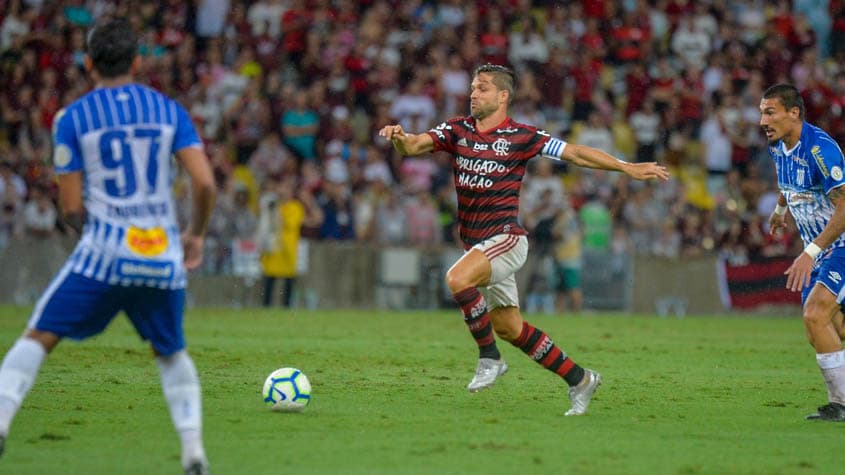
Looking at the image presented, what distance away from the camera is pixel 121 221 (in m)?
6.74

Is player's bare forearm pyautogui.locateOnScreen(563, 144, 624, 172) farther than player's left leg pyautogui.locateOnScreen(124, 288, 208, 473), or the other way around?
player's bare forearm pyautogui.locateOnScreen(563, 144, 624, 172)

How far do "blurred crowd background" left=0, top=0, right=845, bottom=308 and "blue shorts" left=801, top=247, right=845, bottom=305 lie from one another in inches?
565

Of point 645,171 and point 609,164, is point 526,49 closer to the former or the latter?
point 609,164

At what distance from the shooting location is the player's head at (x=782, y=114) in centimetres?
Result: 990

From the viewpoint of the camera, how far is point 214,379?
11844 millimetres

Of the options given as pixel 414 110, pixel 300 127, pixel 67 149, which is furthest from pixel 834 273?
pixel 300 127

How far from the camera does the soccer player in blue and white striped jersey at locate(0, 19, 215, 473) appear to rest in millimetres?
6727

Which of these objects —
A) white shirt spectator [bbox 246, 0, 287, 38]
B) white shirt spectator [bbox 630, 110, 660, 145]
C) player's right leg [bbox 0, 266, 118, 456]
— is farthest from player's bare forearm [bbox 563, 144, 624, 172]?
white shirt spectator [bbox 246, 0, 287, 38]

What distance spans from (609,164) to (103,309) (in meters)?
4.24

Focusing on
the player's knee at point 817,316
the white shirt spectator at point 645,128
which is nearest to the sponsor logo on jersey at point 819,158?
the player's knee at point 817,316

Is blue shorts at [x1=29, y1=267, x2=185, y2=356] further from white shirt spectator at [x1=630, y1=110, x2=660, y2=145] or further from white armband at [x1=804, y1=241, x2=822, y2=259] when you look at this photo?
white shirt spectator at [x1=630, y1=110, x2=660, y2=145]

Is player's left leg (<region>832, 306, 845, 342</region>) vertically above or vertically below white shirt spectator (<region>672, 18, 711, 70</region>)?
below

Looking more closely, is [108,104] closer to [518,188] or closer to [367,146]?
[518,188]

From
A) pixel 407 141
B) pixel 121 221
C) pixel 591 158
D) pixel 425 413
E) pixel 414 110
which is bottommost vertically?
pixel 425 413
